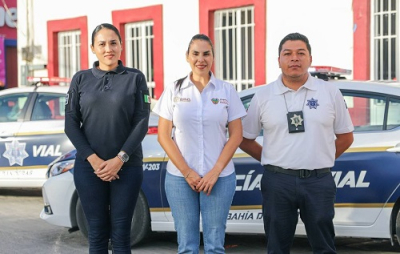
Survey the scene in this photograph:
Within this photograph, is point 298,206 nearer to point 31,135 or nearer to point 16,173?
point 31,135

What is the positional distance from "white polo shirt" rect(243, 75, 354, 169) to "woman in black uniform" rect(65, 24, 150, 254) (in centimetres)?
79

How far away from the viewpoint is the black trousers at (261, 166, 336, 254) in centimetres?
451

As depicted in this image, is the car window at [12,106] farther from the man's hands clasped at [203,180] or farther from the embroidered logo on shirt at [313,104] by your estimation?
the embroidered logo on shirt at [313,104]

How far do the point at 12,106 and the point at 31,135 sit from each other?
70 cm

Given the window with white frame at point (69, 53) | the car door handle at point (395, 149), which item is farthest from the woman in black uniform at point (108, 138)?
the window with white frame at point (69, 53)

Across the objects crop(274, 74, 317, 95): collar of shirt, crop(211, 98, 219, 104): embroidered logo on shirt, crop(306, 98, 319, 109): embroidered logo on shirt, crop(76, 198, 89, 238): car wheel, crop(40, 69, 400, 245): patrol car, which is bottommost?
crop(76, 198, 89, 238): car wheel

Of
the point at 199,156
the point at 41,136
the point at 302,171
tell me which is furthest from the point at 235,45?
the point at 302,171

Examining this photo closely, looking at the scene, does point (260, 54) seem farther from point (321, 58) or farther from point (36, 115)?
point (36, 115)

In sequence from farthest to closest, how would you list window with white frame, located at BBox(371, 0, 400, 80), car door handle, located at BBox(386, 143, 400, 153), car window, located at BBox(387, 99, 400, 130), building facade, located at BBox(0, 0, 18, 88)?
1. building facade, located at BBox(0, 0, 18, 88)
2. window with white frame, located at BBox(371, 0, 400, 80)
3. car window, located at BBox(387, 99, 400, 130)
4. car door handle, located at BBox(386, 143, 400, 153)

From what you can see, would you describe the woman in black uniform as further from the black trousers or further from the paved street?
the paved street

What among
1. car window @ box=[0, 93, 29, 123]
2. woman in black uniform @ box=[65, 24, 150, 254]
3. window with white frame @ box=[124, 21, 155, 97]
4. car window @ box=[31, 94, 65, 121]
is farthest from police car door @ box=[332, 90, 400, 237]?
window with white frame @ box=[124, 21, 155, 97]

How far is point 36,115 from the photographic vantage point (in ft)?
33.9

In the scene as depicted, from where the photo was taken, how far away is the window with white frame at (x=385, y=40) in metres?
11.1

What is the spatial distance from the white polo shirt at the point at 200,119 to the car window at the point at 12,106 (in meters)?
6.18
